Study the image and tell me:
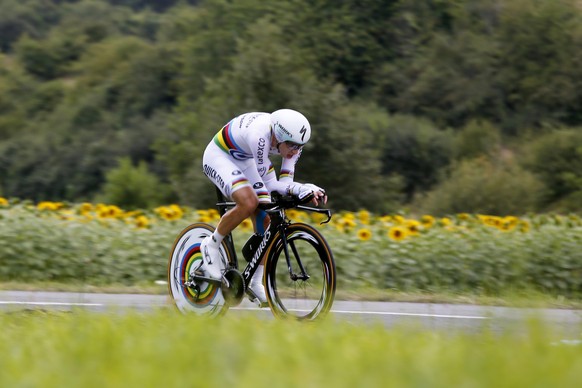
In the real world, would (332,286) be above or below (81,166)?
above

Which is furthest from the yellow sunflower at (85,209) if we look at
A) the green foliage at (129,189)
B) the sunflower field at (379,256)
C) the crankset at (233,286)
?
the green foliage at (129,189)

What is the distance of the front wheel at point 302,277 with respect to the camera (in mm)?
7695

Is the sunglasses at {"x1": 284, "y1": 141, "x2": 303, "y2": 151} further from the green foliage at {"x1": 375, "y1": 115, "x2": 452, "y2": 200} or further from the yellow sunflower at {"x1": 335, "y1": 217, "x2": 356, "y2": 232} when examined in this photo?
the green foliage at {"x1": 375, "y1": 115, "x2": 452, "y2": 200}

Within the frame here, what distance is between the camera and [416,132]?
5662 cm

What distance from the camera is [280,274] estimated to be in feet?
28.3

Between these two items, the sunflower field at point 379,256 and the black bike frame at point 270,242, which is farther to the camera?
the sunflower field at point 379,256

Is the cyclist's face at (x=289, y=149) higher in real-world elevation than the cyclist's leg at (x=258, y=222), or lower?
higher

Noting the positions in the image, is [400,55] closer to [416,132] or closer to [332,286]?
[416,132]

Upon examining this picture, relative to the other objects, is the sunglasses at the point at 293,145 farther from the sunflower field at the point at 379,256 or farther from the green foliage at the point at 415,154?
the green foliage at the point at 415,154

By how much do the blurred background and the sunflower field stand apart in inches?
733

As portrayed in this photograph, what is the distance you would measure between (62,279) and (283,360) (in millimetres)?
8214

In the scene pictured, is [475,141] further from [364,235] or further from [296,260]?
[296,260]

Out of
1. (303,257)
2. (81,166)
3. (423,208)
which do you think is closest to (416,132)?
(423,208)

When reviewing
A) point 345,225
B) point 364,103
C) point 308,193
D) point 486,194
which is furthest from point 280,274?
point 364,103
